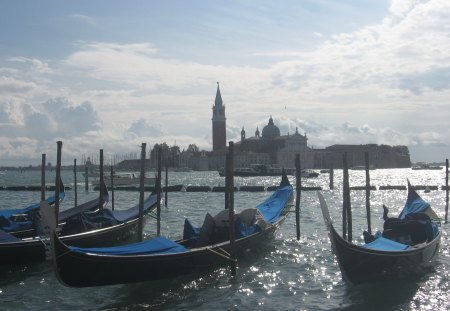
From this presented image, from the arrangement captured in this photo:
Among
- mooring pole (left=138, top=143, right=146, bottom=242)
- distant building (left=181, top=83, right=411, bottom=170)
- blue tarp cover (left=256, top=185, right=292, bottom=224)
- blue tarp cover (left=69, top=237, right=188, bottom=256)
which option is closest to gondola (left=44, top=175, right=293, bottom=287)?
blue tarp cover (left=69, top=237, right=188, bottom=256)

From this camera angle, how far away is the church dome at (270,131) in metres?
109

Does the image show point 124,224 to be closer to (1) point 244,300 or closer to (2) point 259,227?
(2) point 259,227

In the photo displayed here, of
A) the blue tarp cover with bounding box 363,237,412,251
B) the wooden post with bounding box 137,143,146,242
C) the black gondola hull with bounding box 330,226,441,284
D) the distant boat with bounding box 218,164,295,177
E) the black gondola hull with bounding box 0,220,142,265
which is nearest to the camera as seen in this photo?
the black gondola hull with bounding box 330,226,441,284

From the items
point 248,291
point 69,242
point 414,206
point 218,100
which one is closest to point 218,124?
point 218,100

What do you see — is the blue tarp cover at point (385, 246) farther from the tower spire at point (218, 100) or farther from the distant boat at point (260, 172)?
the tower spire at point (218, 100)

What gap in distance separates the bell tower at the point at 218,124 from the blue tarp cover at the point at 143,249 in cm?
9305

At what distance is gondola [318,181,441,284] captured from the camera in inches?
332

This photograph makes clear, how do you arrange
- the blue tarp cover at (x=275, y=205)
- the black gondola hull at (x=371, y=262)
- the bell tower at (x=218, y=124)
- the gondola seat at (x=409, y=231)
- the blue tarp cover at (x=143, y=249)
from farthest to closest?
the bell tower at (x=218, y=124), the blue tarp cover at (x=275, y=205), the gondola seat at (x=409, y=231), the black gondola hull at (x=371, y=262), the blue tarp cover at (x=143, y=249)

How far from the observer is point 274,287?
923 cm

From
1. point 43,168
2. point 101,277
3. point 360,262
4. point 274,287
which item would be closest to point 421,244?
point 360,262

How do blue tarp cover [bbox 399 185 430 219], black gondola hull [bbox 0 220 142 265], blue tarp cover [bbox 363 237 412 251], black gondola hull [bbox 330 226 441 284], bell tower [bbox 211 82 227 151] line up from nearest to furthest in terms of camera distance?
black gondola hull [bbox 330 226 441 284] < blue tarp cover [bbox 363 237 412 251] < black gondola hull [bbox 0 220 142 265] < blue tarp cover [bbox 399 185 430 219] < bell tower [bbox 211 82 227 151]

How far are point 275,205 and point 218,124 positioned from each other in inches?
3465

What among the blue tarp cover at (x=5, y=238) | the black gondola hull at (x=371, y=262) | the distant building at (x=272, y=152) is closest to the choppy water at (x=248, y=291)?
the black gondola hull at (x=371, y=262)

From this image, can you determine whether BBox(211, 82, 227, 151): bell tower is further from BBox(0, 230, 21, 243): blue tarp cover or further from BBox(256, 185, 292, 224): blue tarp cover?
BBox(0, 230, 21, 243): blue tarp cover
